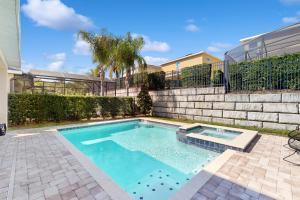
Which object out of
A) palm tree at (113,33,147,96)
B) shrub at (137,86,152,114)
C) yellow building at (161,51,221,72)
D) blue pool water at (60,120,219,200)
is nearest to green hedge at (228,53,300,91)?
blue pool water at (60,120,219,200)

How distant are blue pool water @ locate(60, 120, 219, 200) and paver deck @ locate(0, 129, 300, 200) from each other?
847mm

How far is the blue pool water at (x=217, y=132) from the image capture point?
704 cm

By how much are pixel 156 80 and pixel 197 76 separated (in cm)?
397

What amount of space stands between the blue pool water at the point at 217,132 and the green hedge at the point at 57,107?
23.8 feet

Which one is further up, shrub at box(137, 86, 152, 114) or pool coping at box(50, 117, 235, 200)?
shrub at box(137, 86, 152, 114)

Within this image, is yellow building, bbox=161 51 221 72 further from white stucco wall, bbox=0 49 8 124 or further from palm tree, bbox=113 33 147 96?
white stucco wall, bbox=0 49 8 124

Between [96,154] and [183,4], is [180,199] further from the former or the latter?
[183,4]

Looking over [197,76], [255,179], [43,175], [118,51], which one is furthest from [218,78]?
[43,175]

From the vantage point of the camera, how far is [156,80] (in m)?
13.5

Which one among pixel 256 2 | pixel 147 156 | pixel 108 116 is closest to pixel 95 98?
pixel 108 116

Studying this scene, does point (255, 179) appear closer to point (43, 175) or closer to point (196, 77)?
point (43, 175)

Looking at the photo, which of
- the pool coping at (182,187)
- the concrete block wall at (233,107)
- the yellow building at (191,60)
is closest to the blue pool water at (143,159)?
the pool coping at (182,187)

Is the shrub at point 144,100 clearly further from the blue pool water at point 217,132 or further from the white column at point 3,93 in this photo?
the white column at point 3,93

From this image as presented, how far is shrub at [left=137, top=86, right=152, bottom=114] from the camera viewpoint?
13.1 metres
